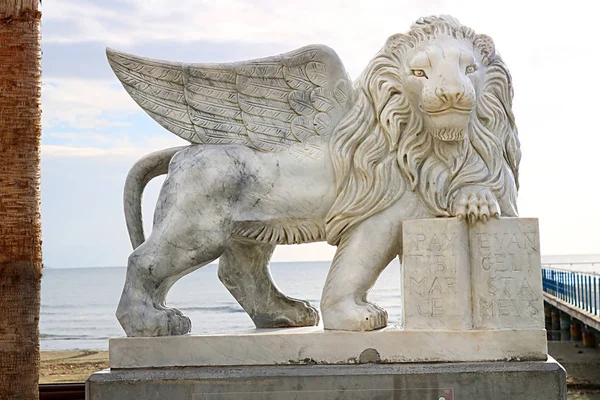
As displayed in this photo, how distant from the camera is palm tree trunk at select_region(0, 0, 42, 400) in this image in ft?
17.4

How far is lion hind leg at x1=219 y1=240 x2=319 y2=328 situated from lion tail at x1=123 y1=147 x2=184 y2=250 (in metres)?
0.48

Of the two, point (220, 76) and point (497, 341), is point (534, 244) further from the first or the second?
point (220, 76)

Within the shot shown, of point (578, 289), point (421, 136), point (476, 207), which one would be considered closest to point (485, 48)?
point (421, 136)

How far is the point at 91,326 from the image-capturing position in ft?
93.5

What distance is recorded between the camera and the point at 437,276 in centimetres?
376

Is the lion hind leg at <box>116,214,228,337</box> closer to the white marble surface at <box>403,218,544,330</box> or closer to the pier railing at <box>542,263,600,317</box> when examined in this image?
the white marble surface at <box>403,218,544,330</box>

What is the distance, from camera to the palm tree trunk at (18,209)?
5.31m

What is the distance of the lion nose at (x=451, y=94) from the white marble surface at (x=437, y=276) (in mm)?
534

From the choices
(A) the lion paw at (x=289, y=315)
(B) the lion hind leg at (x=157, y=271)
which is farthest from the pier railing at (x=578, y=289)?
(B) the lion hind leg at (x=157, y=271)

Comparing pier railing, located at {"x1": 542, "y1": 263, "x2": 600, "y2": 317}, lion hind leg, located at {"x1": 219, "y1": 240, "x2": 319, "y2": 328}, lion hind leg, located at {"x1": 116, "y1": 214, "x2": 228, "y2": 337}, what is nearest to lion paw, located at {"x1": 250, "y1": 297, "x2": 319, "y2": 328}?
lion hind leg, located at {"x1": 219, "y1": 240, "x2": 319, "y2": 328}

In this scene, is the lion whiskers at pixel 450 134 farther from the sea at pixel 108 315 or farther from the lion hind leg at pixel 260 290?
the sea at pixel 108 315

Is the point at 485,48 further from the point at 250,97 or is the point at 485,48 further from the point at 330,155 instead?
the point at 250,97

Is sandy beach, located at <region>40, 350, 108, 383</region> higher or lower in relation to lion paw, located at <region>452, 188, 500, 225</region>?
lower

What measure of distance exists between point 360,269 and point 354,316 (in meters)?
0.22
